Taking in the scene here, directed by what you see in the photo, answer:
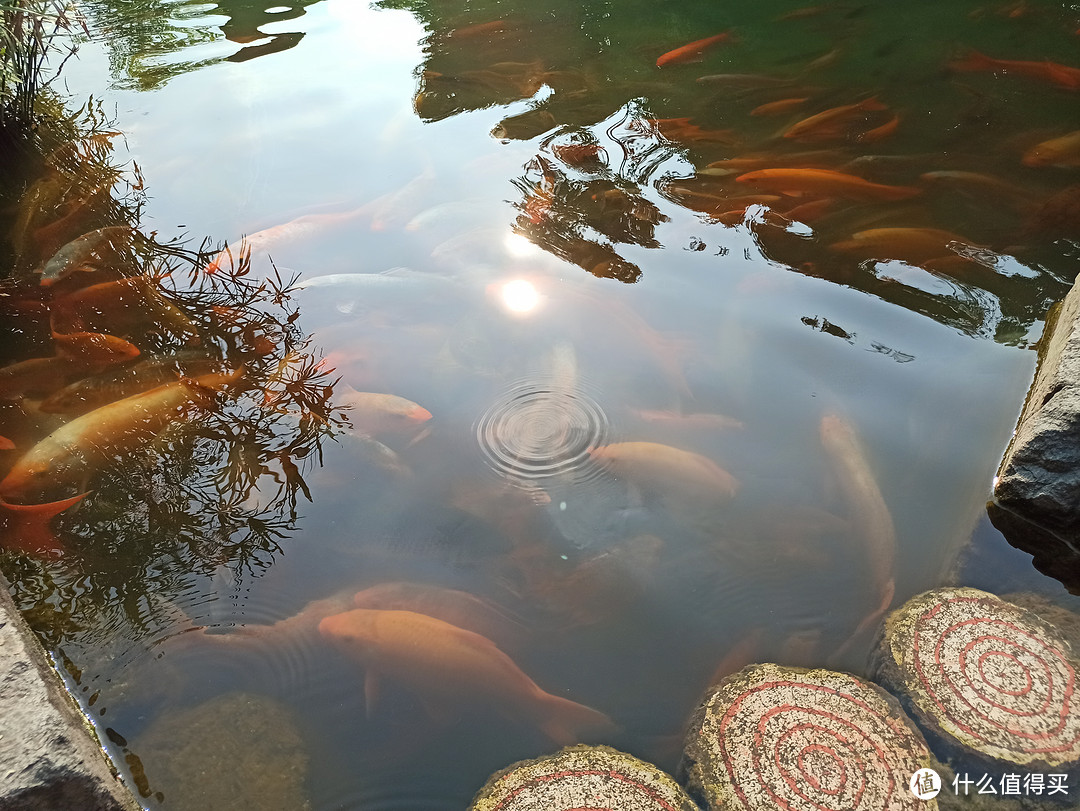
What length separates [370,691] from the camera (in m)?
1.98

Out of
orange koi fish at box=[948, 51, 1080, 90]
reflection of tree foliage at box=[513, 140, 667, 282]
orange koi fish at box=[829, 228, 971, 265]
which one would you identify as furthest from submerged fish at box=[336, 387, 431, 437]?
orange koi fish at box=[948, 51, 1080, 90]

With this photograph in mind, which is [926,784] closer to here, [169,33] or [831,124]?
[831,124]

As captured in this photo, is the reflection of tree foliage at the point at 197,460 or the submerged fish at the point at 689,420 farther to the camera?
the submerged fish at the point at 689,420

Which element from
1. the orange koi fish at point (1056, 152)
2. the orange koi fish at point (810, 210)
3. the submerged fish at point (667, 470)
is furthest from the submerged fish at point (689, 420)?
the orange koi fish at point (1056, 152)

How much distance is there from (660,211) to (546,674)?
2677 millimetres

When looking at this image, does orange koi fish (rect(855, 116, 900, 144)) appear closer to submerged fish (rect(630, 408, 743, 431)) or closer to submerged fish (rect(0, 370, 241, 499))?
submerged fish (rect(630, 408, 743, 431))

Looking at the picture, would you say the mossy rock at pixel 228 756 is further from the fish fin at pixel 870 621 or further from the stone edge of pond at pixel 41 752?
the fish fin at pixel 870 621

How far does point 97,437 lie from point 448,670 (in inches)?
66.7

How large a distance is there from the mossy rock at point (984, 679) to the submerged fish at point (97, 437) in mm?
2579

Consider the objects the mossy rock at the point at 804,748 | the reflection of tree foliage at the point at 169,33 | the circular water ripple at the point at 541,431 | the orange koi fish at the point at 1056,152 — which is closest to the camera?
the mossy rock at the point at 804,748

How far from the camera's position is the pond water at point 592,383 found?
2.00 m

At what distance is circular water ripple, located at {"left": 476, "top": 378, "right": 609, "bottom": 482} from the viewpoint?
2562mm

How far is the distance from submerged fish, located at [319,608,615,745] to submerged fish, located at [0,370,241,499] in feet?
3.97

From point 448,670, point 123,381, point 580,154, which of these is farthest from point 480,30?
point 448,670
